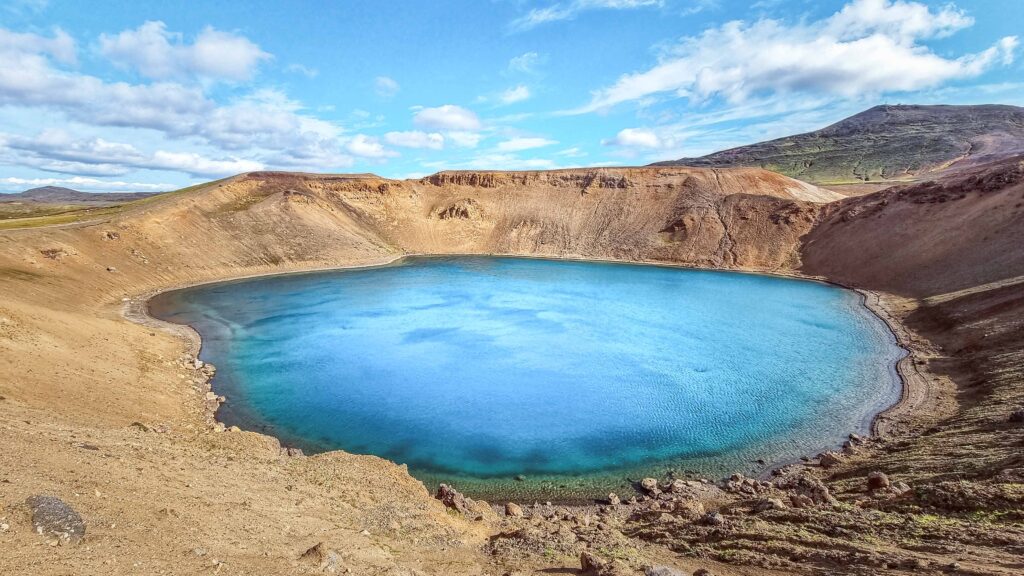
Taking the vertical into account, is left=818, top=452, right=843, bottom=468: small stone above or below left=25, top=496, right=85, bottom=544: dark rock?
below

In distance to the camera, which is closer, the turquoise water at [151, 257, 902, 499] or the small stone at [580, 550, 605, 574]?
the small stone at [580, 550, 605, 574]

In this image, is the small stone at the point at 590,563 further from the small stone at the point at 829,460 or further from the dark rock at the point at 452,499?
the small stone at the point at 829,460

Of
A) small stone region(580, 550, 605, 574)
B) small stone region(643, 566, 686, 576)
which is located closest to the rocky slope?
small stone region(580, 550, 605, 574)

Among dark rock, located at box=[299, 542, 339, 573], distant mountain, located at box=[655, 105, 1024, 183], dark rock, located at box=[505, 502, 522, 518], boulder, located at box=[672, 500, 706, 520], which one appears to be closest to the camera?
dark rock, located at box=[299, 542, 339, 573]

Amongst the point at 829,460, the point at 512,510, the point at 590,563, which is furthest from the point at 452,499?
the point at 829,460

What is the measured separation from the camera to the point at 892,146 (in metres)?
133

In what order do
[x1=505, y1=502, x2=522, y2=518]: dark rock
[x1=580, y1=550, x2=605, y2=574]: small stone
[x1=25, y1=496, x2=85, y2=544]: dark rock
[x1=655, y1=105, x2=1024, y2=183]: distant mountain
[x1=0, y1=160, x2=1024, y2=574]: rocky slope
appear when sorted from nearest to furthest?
1. [x1=25, y1=496, x2=85, y2=544]: dark rock
2. [x1=0, y1=160, x2=1024, y2=574]: rocky slope
3. [x1=580, y1=550, x2=605, y2=574]: small stone
4. [x1=505, y1=502, x2=522, y2=518]: dark rock
5. [x1=655, y1=105, x2=1024, y2=183]: distant mountain

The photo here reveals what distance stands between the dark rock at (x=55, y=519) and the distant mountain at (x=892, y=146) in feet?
453

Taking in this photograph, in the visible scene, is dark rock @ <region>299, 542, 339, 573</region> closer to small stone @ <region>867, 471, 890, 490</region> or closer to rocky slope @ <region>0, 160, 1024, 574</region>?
rocky slope @ <region>0, 160, 1024, 574</region>

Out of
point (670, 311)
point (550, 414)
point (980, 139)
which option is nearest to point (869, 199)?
point (670, 311)

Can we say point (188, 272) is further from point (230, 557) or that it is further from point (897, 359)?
point (897, 359)

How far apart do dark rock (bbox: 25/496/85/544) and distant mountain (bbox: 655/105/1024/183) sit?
13812 centimetres

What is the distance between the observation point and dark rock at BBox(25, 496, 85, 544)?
691 cm

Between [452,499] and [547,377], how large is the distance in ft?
40.4
